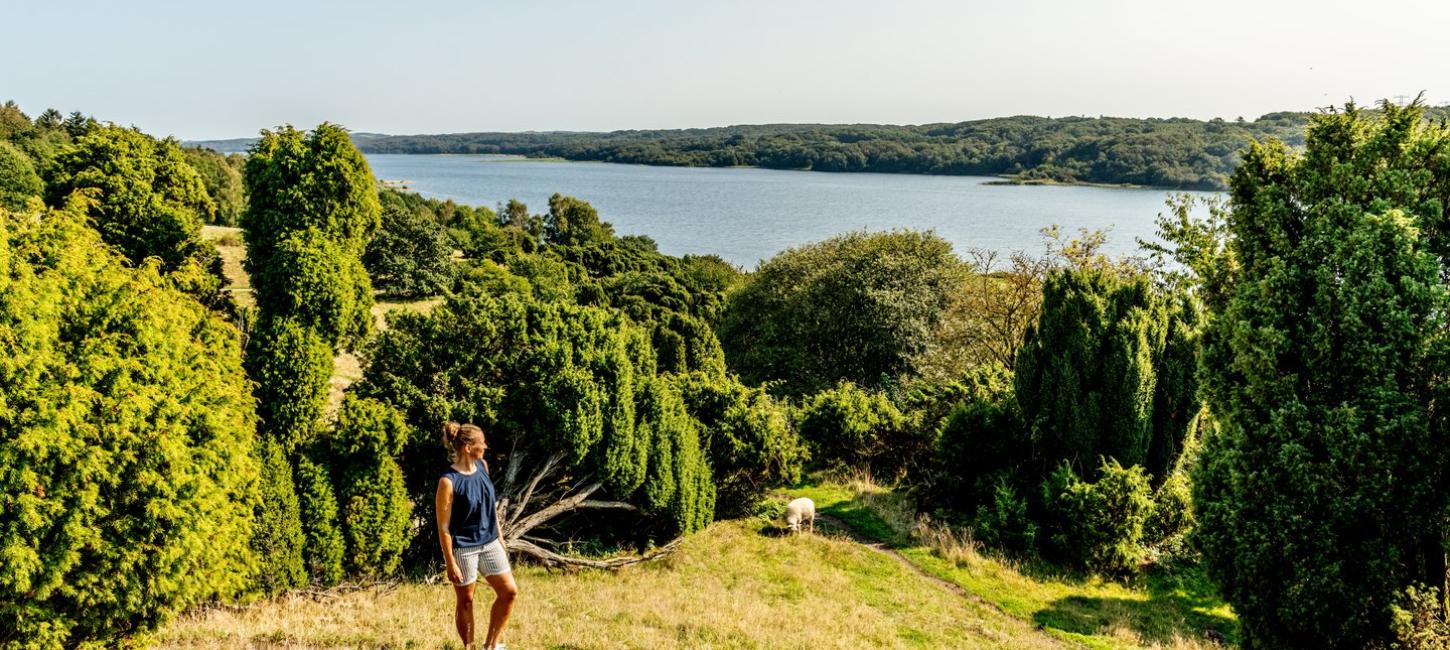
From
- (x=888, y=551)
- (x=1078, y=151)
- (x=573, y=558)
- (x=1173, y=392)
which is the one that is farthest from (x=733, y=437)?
(x=1078, y=151)

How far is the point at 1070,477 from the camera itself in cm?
1568

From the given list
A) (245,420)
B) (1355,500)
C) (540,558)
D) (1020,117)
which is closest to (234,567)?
A: (245,420)

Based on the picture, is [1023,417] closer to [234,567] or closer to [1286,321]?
[1286,321]

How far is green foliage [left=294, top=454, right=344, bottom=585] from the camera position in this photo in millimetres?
10031

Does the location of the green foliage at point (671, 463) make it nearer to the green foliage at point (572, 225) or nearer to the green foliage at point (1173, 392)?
the green foliage at point (1173, 392)

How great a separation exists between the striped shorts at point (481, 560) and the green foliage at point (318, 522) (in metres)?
4.62

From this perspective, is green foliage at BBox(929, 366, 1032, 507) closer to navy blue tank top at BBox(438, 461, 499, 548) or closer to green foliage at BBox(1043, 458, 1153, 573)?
green foliage at BBox(1043, 458, 1153, 573)

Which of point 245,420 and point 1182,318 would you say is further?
point 1182,318

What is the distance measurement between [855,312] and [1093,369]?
16.2 m

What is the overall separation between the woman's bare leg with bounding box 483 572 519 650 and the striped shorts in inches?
2.8

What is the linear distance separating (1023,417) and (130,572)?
16447 mm

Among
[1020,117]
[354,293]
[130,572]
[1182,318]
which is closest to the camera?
[130,572]

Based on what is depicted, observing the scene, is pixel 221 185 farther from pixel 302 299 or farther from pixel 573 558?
pixel 302 299

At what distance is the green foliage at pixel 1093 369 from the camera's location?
53.3 ft
